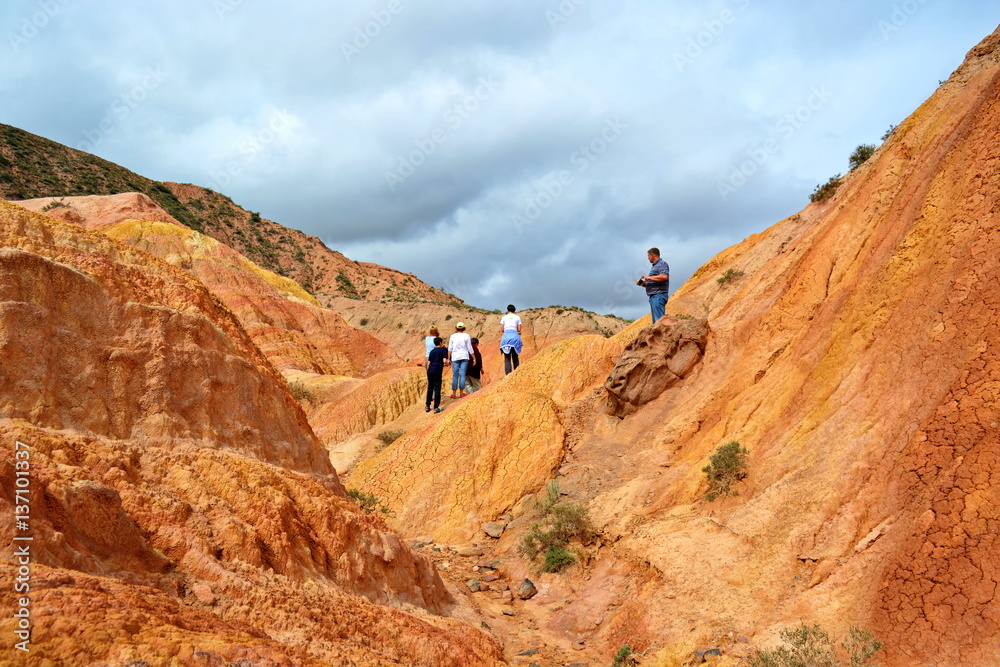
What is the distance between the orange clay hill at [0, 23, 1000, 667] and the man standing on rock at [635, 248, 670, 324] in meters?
0.75

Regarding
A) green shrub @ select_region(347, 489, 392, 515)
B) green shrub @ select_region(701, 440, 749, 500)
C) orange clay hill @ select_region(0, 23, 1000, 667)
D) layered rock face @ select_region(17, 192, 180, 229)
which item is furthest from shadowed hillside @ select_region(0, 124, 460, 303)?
green shrub @ select_region(701, 440, 749, 500)

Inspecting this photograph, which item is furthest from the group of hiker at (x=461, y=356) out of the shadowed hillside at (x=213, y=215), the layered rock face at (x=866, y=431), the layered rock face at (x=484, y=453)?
A: the shadowed hillside at (x=213, y=215)

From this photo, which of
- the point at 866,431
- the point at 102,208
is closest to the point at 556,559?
the point at 866,431

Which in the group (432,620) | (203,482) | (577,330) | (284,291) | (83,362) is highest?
(284,291)

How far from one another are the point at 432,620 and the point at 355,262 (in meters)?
76.7

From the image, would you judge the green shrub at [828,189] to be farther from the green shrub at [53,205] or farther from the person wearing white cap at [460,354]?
the green shrub at [53,205]

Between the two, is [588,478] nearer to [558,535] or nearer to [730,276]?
[558,535]

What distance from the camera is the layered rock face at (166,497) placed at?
289 cm

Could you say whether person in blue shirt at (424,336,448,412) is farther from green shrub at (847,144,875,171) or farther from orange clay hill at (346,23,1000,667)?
green shrub at (847,144,875,171)

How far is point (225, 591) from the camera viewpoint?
3943mm

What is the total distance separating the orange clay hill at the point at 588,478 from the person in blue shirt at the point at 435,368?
3.03 m

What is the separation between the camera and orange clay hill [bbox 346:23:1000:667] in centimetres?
542

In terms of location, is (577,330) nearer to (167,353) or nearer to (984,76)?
(984,76)

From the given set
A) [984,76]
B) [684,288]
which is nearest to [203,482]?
[984,76]
